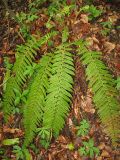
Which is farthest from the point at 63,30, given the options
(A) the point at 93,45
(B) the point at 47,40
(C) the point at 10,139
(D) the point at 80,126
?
(C) the point at 10,139

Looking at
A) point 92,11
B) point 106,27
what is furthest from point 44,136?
point 92,11

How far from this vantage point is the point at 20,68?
189 inches

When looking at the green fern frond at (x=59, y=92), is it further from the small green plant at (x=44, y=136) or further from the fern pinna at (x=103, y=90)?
the fern pinna at (x=103, y=90)

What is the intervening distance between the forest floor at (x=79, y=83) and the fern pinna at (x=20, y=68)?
0.53ft

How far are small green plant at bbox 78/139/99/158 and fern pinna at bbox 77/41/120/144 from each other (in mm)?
297

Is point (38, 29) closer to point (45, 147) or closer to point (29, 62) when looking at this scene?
point (29, 62)

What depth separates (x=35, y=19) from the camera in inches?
212

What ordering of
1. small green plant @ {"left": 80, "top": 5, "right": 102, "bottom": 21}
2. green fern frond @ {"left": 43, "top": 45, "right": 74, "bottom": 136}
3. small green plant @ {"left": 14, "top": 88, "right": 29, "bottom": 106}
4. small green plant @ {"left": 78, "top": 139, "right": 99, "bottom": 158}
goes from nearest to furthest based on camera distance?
small green plant @ {"left": 78, "top": 139, "right": 99, "bottom": 158}
green fern frond @ {"left": 43, "top": 45, "right": 74, "bottom": 136}
small green plant @ {"left": 14, "top": 88, "right": 29, "bottom": 106}
small green plant @ {"left": 80, "top": 5, "right": 102, "bottom": 21}

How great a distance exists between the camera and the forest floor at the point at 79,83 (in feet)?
13.8

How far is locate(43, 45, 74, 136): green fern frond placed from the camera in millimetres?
4320

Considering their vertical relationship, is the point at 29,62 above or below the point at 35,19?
below

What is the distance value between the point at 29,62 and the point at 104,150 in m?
1.95

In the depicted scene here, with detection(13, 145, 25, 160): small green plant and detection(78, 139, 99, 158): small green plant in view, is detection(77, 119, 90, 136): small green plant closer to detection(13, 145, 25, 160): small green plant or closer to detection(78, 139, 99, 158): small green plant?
detection(78, 139, 99, 158): small green plant

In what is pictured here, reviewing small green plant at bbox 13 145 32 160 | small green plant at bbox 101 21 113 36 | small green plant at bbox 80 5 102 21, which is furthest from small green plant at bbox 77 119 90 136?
small green plant at bbox 80 5 102 21
